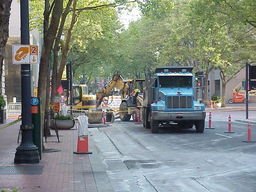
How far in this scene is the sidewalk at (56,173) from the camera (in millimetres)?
10938

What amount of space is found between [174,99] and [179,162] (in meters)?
11.6

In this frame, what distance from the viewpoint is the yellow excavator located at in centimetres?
3862

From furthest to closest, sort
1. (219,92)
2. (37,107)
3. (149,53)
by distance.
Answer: (219,92) → (149,53) → (37,107)

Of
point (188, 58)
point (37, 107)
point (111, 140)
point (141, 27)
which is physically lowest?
point (111, 140)

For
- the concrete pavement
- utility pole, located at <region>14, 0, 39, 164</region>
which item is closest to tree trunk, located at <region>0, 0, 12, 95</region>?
the concrete pavement

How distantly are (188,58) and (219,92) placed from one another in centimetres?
2248

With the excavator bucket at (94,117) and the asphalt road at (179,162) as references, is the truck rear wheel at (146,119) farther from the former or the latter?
the excavator bucket at (94,117)

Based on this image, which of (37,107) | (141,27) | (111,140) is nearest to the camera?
(37,107)

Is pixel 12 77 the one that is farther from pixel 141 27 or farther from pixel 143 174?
pixel 143 174

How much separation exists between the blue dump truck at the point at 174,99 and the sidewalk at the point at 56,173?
9.00 metres

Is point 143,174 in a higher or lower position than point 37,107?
Answer: lower

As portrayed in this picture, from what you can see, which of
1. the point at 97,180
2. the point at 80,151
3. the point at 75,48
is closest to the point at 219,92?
the point at 75,48

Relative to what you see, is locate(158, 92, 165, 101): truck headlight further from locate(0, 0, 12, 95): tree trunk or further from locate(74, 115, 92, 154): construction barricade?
locate(0, 0, 12, 95): tree trunk

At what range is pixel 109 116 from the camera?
38.7 m
